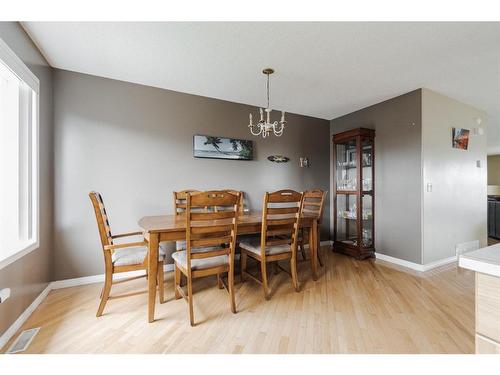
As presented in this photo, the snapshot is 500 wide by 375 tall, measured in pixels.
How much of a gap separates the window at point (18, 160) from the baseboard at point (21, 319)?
470 millimetres

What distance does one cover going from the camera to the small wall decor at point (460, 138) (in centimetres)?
316

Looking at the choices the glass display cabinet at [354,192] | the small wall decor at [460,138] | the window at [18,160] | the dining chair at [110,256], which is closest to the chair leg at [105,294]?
the dining chair at [110,256]

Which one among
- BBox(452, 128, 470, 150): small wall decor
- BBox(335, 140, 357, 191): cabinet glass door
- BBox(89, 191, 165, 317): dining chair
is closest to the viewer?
BBox(89, 191, 165, 317): dining chair

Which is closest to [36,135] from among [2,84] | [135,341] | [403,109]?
[2,84]

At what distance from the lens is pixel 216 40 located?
1.90 meters

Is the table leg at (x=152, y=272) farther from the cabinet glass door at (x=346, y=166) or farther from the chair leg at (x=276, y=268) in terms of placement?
the cabinet glass door at (x=346, y=166)

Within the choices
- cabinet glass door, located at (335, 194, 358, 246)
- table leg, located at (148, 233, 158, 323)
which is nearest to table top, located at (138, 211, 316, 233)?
table leg, located at (148, 233, 158, 323)

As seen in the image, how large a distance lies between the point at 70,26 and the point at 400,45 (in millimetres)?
2728

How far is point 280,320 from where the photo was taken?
176 centimetres

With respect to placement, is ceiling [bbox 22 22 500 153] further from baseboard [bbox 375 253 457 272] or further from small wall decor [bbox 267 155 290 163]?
baseboard [bbox 375 253 457 272]

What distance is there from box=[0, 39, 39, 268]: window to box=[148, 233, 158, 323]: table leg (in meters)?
0.93

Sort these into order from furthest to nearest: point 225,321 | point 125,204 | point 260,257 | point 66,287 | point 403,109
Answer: point 403,109 → point 125,204 → point 66,287 → point 260,257 → point 225,321

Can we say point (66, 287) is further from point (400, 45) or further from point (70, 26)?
point (400, 45)

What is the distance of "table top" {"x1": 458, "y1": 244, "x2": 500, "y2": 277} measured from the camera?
0.67 m
